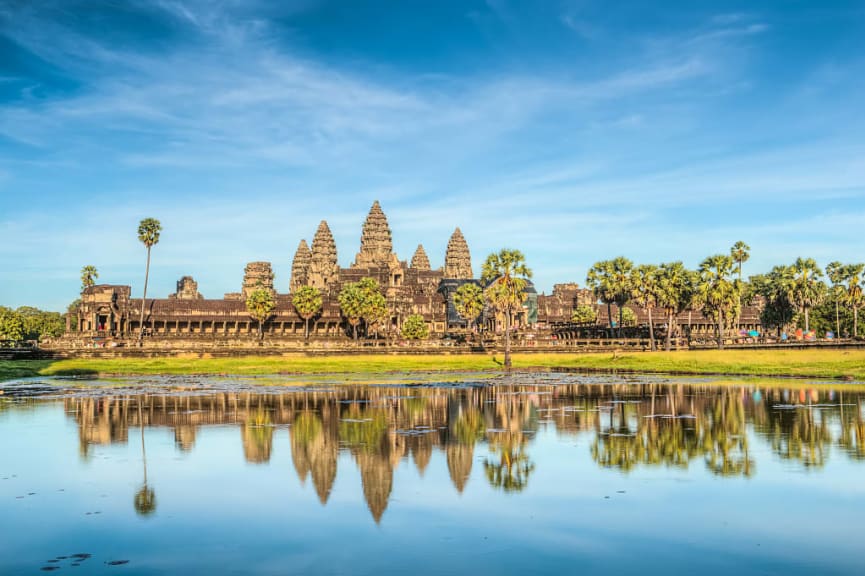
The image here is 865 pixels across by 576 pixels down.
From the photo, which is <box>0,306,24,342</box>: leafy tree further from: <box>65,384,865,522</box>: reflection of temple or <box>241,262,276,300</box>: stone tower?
<box>65,384,865,522</box>: reflection of temple

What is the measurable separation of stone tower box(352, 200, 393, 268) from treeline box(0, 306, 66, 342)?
61104 mm

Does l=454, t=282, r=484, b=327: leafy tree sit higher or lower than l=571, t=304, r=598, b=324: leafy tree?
higher

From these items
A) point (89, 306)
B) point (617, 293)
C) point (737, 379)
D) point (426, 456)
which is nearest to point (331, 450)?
point (426, 456)

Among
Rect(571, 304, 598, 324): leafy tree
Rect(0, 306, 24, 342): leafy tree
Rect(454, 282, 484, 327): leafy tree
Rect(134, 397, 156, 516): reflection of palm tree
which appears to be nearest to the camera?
Rect(134, 397, 156, 516): reflection of palm tree

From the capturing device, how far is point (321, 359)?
8175 centimetres

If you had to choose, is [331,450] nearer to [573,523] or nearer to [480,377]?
[573,523]

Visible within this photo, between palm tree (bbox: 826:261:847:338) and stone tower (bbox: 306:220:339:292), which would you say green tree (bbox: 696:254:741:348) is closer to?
palm tree (bbox: 826:261:847:338)

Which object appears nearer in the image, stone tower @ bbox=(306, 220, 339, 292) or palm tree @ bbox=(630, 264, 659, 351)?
palm tree @ bbox=(630, 264, 659, 351)

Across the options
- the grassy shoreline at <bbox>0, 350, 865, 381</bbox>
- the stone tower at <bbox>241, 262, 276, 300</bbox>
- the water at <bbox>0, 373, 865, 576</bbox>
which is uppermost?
the stone tower at <bbox>241, 262, 276, 300</bbox>

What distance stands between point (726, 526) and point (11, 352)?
3099 inches

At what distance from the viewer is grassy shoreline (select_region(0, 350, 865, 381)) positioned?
6310cm

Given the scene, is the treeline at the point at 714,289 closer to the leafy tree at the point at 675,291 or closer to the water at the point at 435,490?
the leafy tree at the point at 675,291

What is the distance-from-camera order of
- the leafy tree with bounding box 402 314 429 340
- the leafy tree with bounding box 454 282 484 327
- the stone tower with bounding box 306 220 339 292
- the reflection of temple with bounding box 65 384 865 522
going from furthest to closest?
the stone tower with bounding box 306 220 339 292
the leafy tree with bounding box 454 282 484 327
the leafy tree with bounding box 402 314 429 340
the reflection of temple with bounding box 65 384 865 522

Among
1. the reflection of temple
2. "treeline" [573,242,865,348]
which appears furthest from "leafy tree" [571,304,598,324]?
the reflection of temple
